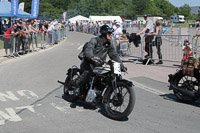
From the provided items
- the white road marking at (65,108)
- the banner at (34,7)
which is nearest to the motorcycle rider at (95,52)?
the white road marking at (65,108)

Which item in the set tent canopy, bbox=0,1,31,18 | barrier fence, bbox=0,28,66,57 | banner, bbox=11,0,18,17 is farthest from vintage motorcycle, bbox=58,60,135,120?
tent canopy, bbox=0,1,31,18

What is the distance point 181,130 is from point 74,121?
185cm

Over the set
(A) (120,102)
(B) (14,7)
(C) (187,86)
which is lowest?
(A) (120,102)

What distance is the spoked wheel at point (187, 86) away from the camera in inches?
272

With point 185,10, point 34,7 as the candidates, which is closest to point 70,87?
point 34,7

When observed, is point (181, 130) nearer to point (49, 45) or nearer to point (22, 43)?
point (22, 43)

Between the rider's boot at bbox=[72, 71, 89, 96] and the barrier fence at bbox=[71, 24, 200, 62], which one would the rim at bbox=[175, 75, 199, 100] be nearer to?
the rider's boot at bbox=[72, 71, 89, 96]

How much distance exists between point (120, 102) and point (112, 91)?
0.87ft

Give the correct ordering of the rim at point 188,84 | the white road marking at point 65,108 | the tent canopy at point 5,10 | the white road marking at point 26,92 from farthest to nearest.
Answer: the tent canopy at point 5,10 < the white road marking at point 26,92 < the rim at point 188,84 < the white road marking at point 65,108

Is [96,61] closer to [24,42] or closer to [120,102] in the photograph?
[120,102]

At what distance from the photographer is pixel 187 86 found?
704cm

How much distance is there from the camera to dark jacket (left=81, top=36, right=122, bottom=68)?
19.2 feet

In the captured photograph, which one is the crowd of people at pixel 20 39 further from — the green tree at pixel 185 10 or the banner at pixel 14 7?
the green tree at pixel 185 10

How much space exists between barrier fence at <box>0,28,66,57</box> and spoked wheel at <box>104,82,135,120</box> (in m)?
9.47
